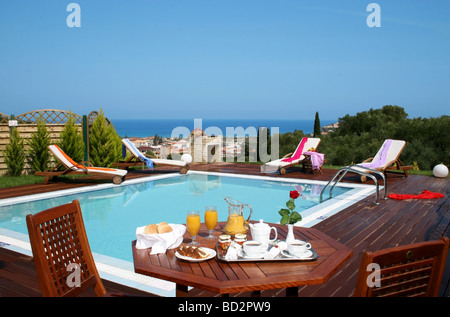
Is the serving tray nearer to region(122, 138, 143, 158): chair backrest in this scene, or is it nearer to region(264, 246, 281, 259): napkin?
region(264, 246, 281, 259): napkin

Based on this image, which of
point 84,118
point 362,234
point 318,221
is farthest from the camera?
point 84,118

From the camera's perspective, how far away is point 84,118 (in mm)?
11031

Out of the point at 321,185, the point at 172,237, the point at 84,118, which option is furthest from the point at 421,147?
the point at 172,237

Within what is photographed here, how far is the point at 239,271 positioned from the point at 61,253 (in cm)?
97

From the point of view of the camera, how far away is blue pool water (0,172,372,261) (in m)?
5.63

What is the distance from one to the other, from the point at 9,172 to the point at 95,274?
9158 millimetres

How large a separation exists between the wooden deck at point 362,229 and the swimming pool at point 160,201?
46cm

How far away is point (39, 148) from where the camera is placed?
10070 mm

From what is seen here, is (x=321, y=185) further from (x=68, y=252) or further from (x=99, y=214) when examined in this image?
(x=68, y=252)

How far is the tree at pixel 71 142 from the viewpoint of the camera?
10.2 meters

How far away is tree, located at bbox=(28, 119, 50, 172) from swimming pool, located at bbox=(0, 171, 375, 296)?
266cm

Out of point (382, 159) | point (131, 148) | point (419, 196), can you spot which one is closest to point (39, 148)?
point (131, 148)

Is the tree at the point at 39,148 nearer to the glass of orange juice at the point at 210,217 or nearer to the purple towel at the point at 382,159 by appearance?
the purple towel at the point at 382,159

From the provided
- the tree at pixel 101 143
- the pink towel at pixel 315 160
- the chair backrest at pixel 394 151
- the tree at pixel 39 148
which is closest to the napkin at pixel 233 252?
the chair backrest at pixel 394 151
